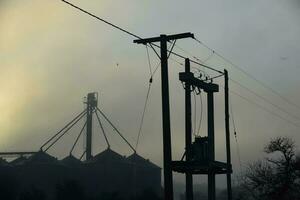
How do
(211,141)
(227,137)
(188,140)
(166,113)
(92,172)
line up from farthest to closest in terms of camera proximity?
1. (92,172)
2. (227,137)
3. (211,141)
4. (188,140)
5. (166,113)

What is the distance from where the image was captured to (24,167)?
114 meters

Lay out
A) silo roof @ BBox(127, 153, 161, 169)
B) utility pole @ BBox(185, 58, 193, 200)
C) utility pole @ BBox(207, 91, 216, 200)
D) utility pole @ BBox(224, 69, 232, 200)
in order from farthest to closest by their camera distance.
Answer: silo roof @ BBox(127, 153, 161, 169) → utility pole @ BBox(224, 69, 232, 200) → utility pole @ BBox(207, 91, 216, 200) → utility pole @ BBox(185, 58, 193, 200)

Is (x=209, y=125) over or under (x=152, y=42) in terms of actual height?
under

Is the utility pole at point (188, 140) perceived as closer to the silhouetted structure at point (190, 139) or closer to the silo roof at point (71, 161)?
the silhouetted structure at point (190, 139)

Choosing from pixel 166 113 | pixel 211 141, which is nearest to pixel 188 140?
pixel 211 141

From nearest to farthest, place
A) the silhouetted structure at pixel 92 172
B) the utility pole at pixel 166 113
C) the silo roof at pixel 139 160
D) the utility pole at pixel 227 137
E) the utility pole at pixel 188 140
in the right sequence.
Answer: the utility pole at pixel 166 113 → the utility pole at pixel 188 140 → the utility pole at pixel 227 137 → the silhouetted structure at pixel 92 172 → the silo roof at pixel 139 160

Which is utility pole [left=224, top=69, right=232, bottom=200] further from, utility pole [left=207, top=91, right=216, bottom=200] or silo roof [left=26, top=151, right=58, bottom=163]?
silo roof [left=26, top=151, right=58, bottom=163]

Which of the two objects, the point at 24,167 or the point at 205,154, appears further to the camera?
the point at 24,167

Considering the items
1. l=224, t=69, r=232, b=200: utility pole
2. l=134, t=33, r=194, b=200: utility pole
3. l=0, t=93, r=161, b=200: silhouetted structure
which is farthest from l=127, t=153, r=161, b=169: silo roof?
l=134, t=33, r=194, b=200: utility pole

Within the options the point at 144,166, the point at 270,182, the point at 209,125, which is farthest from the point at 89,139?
the point at 209,125

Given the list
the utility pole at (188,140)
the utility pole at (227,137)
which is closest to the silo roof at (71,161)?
the utility pole at (227,137)

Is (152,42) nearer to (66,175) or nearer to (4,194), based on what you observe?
(4,194)

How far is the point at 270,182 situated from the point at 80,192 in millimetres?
33192

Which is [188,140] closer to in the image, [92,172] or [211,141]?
[211,141]
